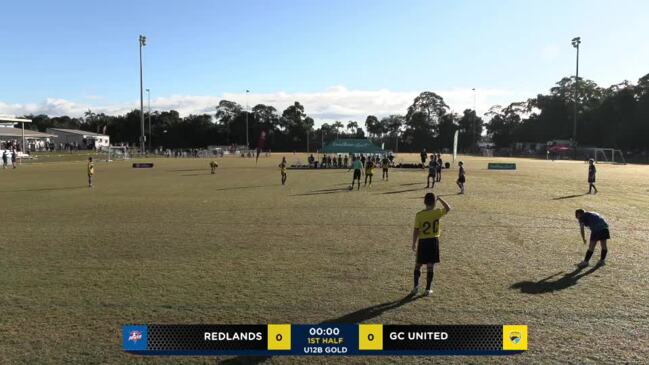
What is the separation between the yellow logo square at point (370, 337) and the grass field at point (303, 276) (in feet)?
0.72

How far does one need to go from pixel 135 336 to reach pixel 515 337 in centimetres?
446

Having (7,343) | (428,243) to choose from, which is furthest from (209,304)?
(428,243)

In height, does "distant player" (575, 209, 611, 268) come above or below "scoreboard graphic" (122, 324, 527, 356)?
above

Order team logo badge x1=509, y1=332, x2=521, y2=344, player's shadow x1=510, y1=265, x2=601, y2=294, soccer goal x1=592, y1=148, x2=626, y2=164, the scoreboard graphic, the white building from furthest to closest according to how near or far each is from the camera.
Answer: the white building → soccer goal x1=592, y1=148, x2=626, y2=164 → player's shadow x1=510, y1=265, x2=601, y2=294 → team logo badge x1=509, y1=332, x2=521, y2=344 → the scoreboard graphic

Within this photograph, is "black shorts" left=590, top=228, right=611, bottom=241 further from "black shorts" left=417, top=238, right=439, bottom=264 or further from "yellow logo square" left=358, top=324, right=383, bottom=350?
"yellow logo square" left=358, top=324, right=383, bottom=350

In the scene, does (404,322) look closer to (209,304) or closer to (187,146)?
(209,304)

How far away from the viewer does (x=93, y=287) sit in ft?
24.9

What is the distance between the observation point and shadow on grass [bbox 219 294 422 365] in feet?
17.0

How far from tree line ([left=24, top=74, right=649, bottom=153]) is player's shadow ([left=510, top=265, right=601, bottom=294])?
88.2 metres

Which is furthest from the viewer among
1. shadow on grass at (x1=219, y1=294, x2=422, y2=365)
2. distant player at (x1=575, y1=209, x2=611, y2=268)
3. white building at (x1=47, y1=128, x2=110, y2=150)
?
white building at (x1=47, y1=128, x2=110, y2=150)

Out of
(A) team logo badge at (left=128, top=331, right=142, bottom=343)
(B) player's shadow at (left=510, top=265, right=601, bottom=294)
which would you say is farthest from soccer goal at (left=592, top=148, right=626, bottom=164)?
(A) team logo badge at (left=128, top=331, right=142, bottom=343)

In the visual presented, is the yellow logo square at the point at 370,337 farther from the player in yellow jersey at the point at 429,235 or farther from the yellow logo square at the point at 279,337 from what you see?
the player in yellow jersey at the point at 429,235

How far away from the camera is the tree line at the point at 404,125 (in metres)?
97.8

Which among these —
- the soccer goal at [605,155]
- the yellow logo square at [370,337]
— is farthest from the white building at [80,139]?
the yellow logo square at [370,337]
